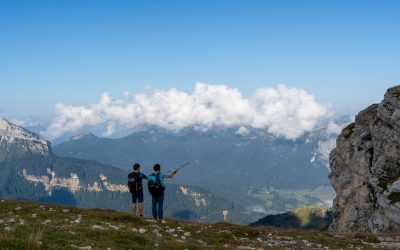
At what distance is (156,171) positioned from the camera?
3584 centimetres

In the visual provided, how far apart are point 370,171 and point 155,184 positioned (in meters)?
60.6

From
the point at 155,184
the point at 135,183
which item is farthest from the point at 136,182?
the point at 155,184

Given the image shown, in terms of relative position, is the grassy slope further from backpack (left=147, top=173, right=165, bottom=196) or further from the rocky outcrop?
the rocky outcrop

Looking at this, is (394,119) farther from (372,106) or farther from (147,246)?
(147,246)

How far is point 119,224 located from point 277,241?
1195cm

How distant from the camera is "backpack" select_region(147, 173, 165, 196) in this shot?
3484cm

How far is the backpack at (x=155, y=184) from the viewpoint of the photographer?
34.8 metres

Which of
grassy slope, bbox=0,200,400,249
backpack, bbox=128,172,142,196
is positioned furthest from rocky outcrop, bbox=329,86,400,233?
backpack, bbox=128,172,142,196

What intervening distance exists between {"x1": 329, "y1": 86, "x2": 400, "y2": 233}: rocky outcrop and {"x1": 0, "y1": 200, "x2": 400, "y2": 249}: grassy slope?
31.0 meters

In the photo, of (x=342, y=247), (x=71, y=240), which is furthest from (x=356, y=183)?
(x=71, y=240)

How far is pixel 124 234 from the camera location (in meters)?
24.0

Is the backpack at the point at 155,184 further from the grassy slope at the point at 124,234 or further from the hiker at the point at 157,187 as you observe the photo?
the grassy slope at the point at 124,234

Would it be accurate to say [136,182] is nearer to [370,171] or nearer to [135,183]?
[135,183]

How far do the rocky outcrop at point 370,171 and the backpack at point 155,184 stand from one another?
1689 inches
